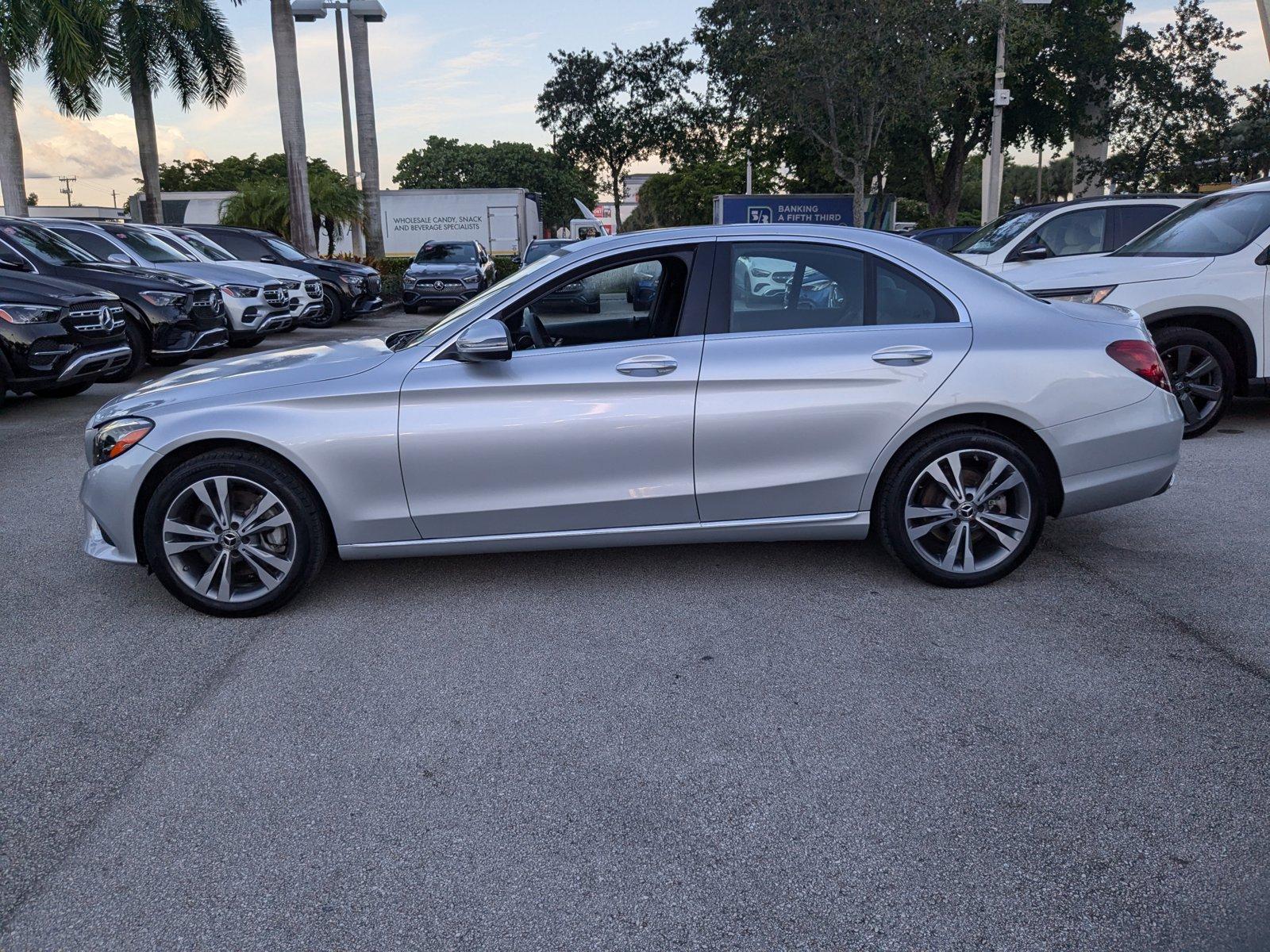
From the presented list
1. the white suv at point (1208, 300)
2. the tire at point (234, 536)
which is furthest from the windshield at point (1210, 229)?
the tire at point (234, 536)

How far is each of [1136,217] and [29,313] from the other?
10627 mm

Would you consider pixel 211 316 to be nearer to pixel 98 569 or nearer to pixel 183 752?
pixel 98 569

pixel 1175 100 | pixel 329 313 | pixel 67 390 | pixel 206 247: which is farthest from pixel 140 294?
pixel 1175 100

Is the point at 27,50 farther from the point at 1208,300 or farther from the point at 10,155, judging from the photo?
the point at 1208,300

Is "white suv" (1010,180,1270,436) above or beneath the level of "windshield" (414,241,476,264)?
beneath

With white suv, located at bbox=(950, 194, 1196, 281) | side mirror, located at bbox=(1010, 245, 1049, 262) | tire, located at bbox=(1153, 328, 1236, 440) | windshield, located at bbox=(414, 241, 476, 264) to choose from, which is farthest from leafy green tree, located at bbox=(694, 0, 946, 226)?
tire, located at bbox=(1153, 328, 1236, 440)

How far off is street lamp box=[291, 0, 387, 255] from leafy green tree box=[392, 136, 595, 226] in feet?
122

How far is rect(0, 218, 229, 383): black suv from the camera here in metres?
11.8

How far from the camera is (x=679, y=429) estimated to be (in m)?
4.53

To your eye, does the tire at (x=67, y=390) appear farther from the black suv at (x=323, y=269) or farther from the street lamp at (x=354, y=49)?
the street lamp at (x=354, y=49)

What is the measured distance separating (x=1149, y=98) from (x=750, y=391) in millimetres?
34547

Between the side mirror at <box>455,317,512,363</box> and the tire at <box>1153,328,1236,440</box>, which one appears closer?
the side mirror at <box>455,317,512,363</box>

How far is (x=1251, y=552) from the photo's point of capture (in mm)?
5219

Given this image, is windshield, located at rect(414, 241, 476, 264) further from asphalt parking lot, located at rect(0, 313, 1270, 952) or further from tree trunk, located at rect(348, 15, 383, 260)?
asphalt parking lot, located at rect(0, 313, 1270, 952)
